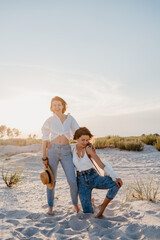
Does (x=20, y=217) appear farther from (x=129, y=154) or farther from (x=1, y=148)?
(x=1, y=148)

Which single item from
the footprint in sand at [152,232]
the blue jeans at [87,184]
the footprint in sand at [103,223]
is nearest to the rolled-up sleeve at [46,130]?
the blue jeans at [87,184]

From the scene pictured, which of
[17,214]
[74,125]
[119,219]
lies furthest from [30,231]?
[74,125]

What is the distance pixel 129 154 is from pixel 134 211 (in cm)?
857

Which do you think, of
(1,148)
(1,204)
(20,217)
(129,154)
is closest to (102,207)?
(20,217)

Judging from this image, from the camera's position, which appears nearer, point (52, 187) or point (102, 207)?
point (102, 207)

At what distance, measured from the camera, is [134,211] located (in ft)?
12.7

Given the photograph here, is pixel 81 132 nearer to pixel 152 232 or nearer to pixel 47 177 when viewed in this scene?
pixel 47 177

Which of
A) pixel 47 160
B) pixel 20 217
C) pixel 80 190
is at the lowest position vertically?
pixel 20 217

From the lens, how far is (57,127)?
4.07m

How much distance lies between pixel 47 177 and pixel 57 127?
85cm

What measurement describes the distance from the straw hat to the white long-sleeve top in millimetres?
539

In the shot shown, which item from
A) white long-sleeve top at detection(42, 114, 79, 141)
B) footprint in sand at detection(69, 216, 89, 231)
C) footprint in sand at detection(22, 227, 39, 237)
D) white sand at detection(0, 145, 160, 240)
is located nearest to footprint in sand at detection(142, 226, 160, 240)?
white sand at detection(0, 145, 160, 240)

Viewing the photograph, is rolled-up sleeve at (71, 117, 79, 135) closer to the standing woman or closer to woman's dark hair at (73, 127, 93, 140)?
the standing woman

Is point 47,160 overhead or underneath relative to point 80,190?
overhead
